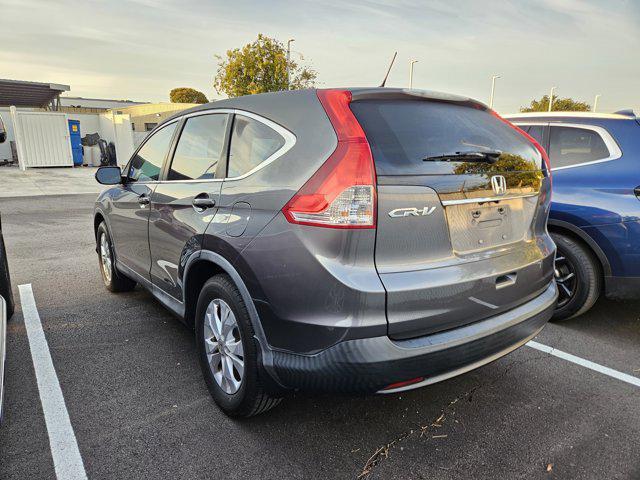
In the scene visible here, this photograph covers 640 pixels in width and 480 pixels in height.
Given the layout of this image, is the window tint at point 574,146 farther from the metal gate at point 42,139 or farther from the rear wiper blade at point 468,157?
the metal gate at point 42,139

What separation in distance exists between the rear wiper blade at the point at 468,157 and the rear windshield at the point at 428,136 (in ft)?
0.04

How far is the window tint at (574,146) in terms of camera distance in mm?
3660

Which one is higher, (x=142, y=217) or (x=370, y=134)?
(x=370, y=134)

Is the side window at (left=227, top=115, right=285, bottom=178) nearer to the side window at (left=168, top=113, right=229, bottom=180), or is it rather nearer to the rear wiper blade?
the side window at (left=168, top=113, right=229, bottom=180)

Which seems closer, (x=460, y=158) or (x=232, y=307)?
(x=460, y=158)

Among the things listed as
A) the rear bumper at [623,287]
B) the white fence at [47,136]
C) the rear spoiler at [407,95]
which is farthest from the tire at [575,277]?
the white fence at [47,136]

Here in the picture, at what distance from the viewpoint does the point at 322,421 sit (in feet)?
8.17

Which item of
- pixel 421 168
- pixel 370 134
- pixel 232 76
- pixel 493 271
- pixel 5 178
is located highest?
pixel 232 76

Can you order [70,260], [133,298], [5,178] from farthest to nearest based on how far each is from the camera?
1. [5,178]
2. [70,260]
3. [133,298]

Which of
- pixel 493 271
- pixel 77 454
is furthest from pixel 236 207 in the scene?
pixel 77 454

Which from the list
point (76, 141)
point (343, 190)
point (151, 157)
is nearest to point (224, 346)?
point (343, 190)

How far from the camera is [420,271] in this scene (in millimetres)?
1916

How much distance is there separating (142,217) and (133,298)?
1345 millimetres

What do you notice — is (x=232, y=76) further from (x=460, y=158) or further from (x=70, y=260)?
(x=460, y=158)
